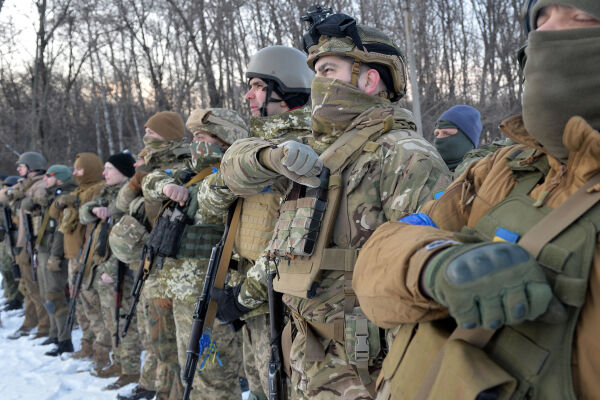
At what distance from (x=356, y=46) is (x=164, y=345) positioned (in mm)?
3161

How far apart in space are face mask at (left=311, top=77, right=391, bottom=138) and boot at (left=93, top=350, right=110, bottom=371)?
5019 millimetres

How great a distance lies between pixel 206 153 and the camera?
11.5 ft

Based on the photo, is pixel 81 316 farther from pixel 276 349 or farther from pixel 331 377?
pixel 331 377

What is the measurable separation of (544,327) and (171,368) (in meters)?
3.70

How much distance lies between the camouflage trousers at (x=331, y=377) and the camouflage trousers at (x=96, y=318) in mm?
4568

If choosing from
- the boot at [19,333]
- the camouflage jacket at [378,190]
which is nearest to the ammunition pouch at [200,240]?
the camouflage jacket at [378,190]

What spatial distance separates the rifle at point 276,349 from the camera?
2.19m

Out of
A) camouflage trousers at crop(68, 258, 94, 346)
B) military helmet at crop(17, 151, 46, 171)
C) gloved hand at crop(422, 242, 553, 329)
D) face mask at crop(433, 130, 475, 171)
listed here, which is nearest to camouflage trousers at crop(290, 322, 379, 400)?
gloved hand at crop(422, 242, 553, 329)

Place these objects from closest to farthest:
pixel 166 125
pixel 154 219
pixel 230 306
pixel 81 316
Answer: pixel 230 306, pixel 154 219, pixel 166 125, pixel 81 316

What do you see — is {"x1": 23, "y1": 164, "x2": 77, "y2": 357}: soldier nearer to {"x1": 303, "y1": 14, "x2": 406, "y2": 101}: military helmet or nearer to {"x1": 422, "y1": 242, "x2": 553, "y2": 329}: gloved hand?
{"x1": 303, "y1": 14, "x2": 406, "y2": 101}: military helmet

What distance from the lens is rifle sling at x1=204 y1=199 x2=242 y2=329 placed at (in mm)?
2902

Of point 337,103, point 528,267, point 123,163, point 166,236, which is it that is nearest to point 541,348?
point 528,267

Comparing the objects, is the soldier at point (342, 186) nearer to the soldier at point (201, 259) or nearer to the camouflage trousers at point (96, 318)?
the soldier at point (201, 259)

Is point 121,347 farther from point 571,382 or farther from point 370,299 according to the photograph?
point 571,382
